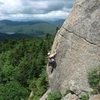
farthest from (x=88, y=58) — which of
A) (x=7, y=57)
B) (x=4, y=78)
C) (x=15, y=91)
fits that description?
(x=7, y=57)

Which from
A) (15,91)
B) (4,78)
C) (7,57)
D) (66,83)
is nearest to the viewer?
(66,83)

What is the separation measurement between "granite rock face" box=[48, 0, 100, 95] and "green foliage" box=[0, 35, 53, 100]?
1522cm

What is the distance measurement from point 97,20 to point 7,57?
12099 cm

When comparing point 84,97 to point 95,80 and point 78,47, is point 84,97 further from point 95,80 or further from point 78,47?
point 78,47

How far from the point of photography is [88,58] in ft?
146

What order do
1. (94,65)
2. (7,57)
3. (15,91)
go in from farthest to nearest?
(7,57)
(15,91)
(94,65)

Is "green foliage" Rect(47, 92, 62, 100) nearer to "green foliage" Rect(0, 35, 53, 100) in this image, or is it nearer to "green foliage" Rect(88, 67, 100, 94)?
"green foliage" Rect(88, 67, 100, 94)

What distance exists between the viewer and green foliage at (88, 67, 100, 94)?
41.8m

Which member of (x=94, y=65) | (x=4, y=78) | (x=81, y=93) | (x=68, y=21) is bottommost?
(x=4, y=78)

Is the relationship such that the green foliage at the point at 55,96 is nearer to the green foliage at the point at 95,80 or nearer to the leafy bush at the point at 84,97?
the leafy bush at the point at 84,97

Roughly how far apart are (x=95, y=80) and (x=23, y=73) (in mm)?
85459

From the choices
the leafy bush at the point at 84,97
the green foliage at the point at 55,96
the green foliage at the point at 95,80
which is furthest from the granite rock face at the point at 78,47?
the green foliage at the point at 95,80

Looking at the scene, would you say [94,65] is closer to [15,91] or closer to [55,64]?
[55,64]

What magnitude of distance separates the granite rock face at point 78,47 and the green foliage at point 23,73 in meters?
15.2
